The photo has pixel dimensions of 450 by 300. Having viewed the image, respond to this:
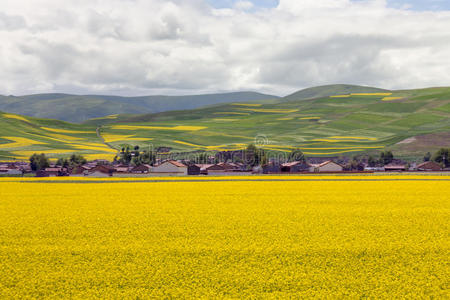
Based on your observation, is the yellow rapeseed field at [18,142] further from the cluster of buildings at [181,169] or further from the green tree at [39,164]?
the green tree at [39,164]

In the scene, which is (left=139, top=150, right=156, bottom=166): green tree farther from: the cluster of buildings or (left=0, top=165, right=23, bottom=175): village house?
(left=0, top=165, right=23, bottom=175): village house

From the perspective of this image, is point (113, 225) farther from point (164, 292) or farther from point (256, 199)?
point (256, 199)

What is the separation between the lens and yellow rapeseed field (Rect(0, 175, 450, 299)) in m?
13.0

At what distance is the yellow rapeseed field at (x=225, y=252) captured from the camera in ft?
42.5

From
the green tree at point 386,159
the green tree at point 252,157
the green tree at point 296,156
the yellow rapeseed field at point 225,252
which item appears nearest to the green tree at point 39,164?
the green tree at point 252,157

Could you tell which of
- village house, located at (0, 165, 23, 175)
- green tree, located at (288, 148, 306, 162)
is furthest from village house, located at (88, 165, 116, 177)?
green tree, located at (288, 148, 306, 162)

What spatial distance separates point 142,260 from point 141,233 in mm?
5425

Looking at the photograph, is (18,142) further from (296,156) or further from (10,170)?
(296,156)

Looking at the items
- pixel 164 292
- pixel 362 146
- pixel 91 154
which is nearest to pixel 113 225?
pixel 164 292

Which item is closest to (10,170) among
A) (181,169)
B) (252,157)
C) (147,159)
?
(147,159)

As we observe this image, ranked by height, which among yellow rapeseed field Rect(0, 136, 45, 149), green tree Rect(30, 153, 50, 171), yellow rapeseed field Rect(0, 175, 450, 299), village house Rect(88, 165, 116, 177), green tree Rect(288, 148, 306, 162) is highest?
yellow rapeseed field Rect(0, 136, 45, 149)

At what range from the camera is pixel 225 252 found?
1694 cm

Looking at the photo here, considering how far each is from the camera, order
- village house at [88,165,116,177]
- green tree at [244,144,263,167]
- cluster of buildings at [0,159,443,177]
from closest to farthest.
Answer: village house at [88,165,116,177], cluster of buildings at [0,159,443,177], green tree at [244,144,263,167]

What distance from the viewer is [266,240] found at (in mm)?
19062
